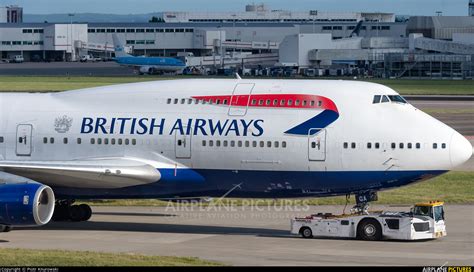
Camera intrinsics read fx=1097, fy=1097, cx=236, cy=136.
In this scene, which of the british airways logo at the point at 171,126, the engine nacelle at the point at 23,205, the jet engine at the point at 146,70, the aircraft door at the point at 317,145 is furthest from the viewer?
the jet engine at the point at 146,70

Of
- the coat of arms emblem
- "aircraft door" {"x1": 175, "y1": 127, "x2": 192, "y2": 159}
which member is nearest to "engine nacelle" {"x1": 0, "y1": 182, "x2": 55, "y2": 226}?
the coat of arms emblem

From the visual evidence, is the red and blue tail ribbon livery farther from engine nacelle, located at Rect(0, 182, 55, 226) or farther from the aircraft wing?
engine nacelle, located at Rect(0, 182, 55, 226)

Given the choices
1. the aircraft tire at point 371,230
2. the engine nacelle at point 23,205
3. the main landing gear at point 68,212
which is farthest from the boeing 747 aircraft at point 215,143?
the main landing gear at point 68,212

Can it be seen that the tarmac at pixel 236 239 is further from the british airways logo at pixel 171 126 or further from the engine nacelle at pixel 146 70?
the engine nacelle at pixel 146 70

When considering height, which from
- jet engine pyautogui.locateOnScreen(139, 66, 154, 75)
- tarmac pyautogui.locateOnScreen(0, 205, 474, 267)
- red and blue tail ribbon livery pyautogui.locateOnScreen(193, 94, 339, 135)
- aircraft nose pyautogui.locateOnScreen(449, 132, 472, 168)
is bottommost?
tarmac pyautogui.locateOnScreen(0, 205, 474, 267)

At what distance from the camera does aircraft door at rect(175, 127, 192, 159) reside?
35812 mm

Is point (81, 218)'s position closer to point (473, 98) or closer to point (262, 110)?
point (262, 110)

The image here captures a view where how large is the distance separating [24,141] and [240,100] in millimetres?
7643

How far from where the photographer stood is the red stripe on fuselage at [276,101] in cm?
3506

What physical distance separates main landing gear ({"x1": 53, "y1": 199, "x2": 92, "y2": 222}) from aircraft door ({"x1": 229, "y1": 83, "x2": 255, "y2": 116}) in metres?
7.40

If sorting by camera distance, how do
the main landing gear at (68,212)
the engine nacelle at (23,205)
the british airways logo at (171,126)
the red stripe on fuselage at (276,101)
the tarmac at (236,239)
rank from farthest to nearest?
the main landing gear at (68,212) → the british airways logo at (171,126) → the red stripe on fuselage at (276,101) → the engine nacelle at (23,205) → the tarmac at (236,239)

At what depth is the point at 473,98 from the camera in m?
113

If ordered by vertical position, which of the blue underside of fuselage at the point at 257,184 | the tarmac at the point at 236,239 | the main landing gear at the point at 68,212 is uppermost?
the blue underside of fuselage at the point at 257,184

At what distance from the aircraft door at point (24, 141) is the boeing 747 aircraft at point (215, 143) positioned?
0.03 metres
